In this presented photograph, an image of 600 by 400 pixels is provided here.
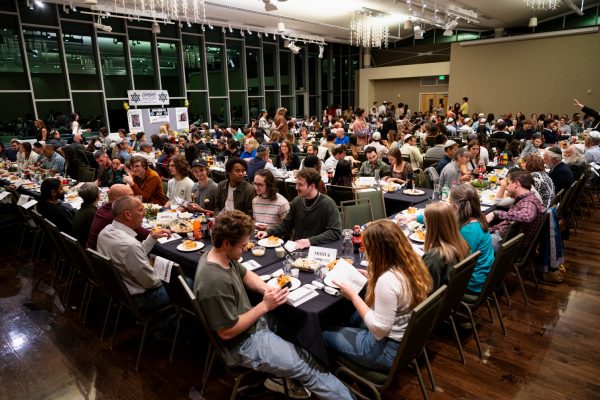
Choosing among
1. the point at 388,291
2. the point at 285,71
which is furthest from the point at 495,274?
the point at 285,71

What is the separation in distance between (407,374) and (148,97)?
12513 mm

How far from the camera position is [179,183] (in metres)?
5.32

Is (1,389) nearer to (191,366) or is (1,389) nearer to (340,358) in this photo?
(191,366)

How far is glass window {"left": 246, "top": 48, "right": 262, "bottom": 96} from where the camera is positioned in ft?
54.3

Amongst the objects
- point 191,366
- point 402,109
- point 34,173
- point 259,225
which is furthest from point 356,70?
point 191,366

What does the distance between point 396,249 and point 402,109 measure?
16.6m

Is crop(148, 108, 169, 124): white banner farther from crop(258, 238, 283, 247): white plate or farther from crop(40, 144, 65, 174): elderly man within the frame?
crop(258, 238, 283, 247): white plate

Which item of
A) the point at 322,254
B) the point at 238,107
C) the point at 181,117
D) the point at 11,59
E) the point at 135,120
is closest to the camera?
the point at 322,254

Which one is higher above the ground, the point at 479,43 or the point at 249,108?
the point at 479,43

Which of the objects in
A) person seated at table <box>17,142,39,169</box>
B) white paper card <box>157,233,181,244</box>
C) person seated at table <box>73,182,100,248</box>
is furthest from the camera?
Answer: person seated at table <box>17,142,39,169</box>

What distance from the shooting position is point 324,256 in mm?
3096

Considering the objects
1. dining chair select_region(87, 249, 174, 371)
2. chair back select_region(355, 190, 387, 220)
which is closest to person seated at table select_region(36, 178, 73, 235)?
dining chair select_region(87, 249, 174, 371)

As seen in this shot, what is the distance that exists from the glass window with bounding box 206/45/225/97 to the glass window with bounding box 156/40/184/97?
1.32m

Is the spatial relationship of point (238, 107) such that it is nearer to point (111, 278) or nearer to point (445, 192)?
point (445, 192)
